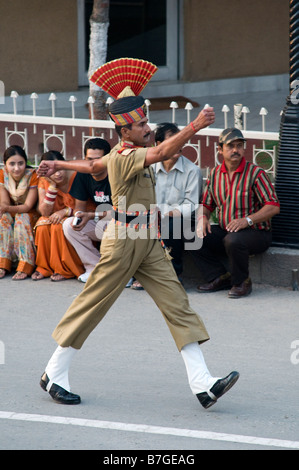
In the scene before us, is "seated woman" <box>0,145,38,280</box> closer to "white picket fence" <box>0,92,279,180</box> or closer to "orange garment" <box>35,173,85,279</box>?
"orange garment" <box>35,173,85,279</box>

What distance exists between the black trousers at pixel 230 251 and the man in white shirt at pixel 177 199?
172 mm

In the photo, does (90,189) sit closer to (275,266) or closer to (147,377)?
(275,266)

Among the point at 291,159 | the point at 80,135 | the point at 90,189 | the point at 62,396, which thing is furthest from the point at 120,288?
the point at 80,135

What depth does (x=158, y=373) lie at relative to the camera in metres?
5.61

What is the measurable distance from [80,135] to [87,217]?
1.06 m

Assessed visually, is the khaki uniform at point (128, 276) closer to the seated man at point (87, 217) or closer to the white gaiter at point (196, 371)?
the white gaiter at point (196, 371)

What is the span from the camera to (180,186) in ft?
24.0

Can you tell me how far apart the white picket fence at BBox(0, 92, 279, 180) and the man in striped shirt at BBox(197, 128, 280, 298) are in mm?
435

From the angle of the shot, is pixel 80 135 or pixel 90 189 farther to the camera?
pixel 80 135

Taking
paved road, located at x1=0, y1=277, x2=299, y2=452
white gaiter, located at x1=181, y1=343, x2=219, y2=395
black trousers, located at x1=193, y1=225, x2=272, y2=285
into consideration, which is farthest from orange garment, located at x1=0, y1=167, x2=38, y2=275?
white gaiter, located at x1=181, y1=343, x2=219, y2=395

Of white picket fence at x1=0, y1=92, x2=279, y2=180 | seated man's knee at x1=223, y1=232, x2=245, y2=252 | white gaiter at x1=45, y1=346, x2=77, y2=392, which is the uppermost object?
white picket fence at x1=0, y1=92, x2=279, y2=180

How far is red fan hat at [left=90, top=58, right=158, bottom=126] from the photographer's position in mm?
4992

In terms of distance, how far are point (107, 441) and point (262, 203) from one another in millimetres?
2969
